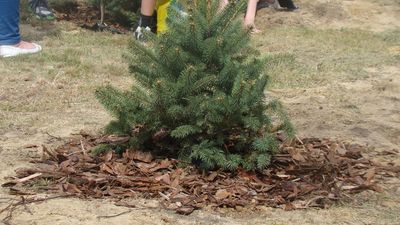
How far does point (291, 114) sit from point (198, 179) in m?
1.80

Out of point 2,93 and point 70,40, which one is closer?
point 2,93

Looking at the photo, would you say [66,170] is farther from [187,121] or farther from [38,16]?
[38,16]

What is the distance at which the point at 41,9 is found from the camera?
9703mm

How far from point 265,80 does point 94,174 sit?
3.80ft

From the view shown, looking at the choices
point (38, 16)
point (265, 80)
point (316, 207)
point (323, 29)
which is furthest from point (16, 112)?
point (323, 29)

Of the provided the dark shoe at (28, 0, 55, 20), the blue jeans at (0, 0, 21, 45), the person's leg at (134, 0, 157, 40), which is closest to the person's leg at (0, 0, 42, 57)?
the blue jeans at (0, 0, 21, 45)

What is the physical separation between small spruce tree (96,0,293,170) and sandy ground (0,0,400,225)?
1.63 feet

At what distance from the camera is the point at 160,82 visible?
3865 mm

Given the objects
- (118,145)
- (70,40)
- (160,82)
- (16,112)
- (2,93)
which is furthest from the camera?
(70,40)

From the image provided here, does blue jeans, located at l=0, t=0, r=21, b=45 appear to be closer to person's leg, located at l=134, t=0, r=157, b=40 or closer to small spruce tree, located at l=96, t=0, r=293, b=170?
person's leg, located at l=134, t=0, r=157, b=40

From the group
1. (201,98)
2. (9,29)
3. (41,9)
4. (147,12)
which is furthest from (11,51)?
(201,98)

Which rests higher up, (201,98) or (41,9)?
(201,98)

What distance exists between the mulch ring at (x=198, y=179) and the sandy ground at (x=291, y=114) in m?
0.09

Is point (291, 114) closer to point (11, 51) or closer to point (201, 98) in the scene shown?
point (201, 98)
